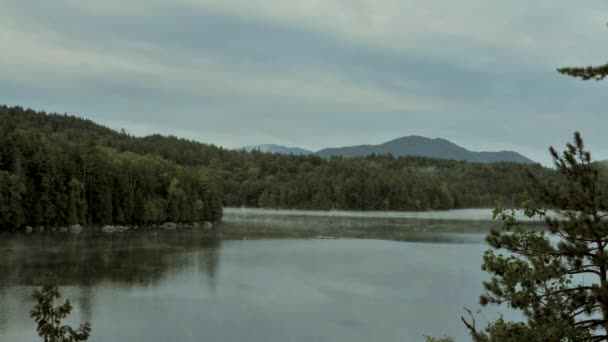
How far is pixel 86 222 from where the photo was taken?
2911 inches

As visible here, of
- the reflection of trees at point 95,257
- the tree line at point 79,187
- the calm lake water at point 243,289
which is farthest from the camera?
the tree line at point 79,187

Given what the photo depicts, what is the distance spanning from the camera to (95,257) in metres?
44.2

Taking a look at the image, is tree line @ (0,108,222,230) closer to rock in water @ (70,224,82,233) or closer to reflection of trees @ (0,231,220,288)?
rock in water @ (70,224,82,233)

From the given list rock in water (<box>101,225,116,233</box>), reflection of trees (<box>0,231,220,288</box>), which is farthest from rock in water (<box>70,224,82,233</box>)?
reflection of trees (<box>0,231,220,288</box>)

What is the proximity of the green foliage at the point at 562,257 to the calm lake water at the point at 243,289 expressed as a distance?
1459 cm

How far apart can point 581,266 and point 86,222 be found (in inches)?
2896

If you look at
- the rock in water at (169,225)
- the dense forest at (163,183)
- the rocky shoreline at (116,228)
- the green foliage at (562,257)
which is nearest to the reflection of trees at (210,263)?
the dense forest at (163,183)

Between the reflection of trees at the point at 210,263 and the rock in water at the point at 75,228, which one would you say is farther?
the rock in water at the point at 75,228

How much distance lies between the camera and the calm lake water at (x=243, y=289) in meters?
23.6

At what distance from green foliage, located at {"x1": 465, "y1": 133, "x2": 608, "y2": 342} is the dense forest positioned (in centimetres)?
86

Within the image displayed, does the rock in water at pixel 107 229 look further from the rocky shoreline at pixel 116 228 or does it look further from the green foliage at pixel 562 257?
the green foliage at pixel 562 257

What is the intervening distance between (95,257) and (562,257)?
41.3m

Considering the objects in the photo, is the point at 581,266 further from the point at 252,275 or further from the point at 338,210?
the point at 338,210

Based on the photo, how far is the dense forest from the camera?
222 ft
